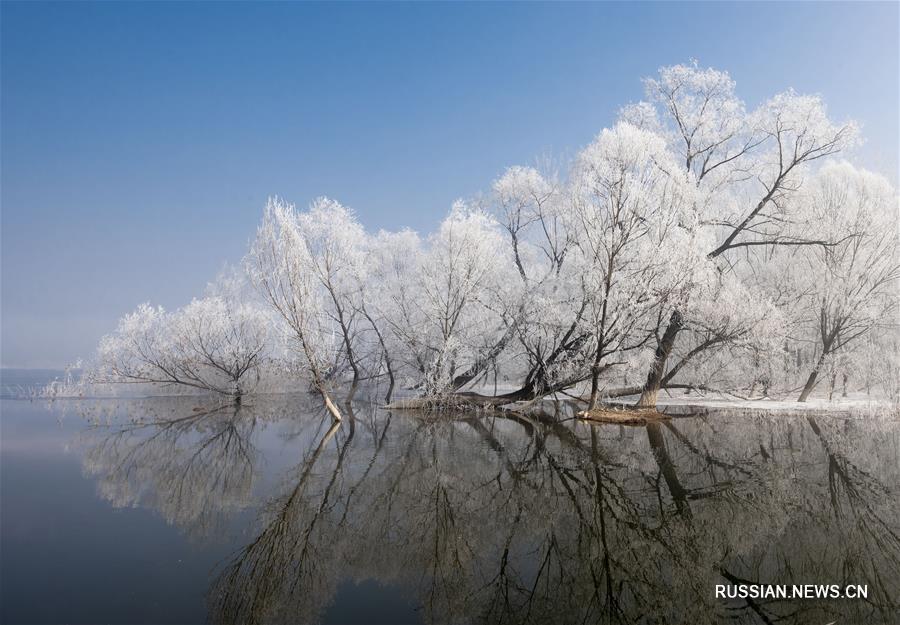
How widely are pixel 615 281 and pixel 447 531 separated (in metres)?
12.3

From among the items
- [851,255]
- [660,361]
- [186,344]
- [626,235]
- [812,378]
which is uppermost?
[851,255]

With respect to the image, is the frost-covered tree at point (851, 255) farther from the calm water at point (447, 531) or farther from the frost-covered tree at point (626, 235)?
the calm water at point (447, 531)

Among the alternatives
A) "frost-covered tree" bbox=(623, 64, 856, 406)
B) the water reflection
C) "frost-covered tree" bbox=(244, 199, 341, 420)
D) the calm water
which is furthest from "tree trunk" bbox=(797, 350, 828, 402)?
"frost-covered tree" bbox=(244, 199, 341, 420)

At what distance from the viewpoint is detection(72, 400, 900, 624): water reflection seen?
14.8ft

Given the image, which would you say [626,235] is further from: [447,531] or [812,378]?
[812,378]

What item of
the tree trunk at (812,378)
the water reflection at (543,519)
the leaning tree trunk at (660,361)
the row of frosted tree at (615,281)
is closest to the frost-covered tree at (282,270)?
the row of frosted tree at (615,281)

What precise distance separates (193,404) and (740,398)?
78.2ft

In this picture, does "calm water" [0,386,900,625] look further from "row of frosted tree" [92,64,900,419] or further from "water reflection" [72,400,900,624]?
"row of frosted tree" [92,64,900,419]

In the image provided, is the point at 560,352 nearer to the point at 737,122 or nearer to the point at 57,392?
the point at 737,122

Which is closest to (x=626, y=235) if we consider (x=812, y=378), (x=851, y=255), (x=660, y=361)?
(x=660, y=361)

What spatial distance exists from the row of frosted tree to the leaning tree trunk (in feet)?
0.30

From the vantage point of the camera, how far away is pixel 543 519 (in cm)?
645

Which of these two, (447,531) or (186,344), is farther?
(186,344)

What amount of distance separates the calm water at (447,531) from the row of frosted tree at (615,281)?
21.6ft
